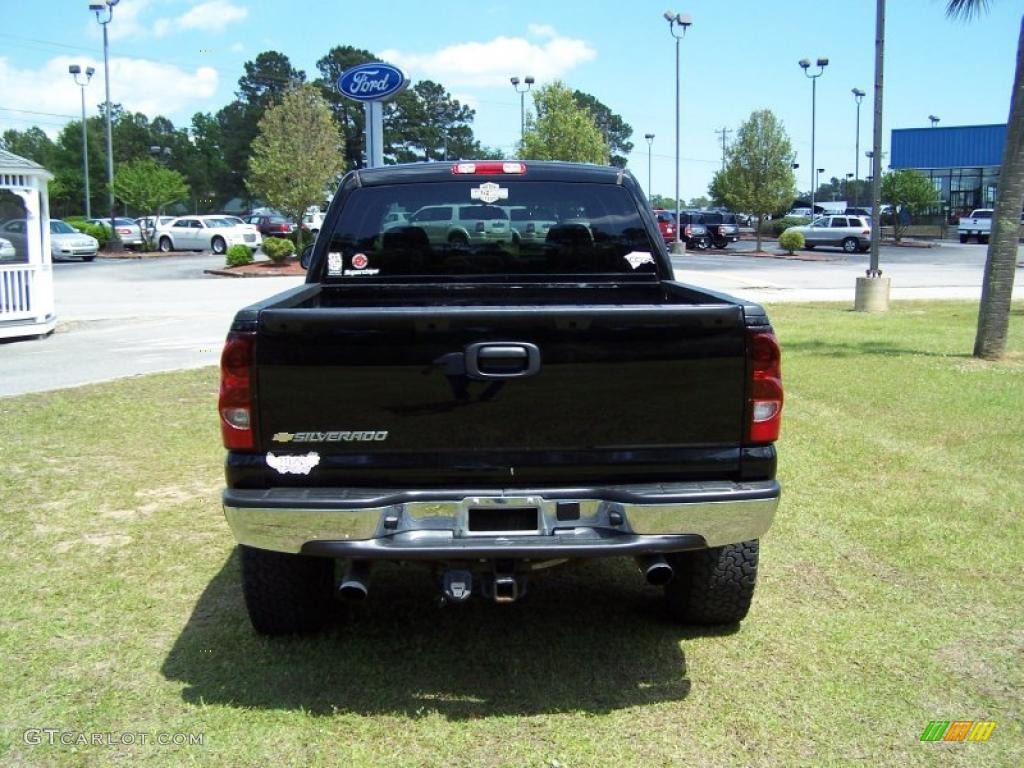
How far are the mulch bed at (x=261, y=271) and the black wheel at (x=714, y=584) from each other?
82.8 feet

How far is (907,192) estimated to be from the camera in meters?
50.2

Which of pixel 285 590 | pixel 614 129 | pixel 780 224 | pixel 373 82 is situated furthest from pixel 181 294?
pixel 614 129

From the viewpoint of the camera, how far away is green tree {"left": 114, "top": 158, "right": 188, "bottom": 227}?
40.8 meters

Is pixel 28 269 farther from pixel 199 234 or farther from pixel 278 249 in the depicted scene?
pixel 199 234

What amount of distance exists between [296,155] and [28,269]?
18594 millimetres

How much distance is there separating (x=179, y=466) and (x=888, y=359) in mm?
7835

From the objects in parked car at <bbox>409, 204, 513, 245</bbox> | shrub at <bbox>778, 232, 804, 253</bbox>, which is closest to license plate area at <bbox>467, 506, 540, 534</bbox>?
parked car at <bbox>409, 204, 513, 245</bbox>

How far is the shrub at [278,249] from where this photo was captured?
30.5 meters

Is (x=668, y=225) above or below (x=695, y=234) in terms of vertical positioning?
above

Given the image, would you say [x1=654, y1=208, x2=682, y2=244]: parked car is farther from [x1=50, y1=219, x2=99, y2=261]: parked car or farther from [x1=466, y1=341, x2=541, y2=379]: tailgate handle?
[x1=466, y1=341, x2=541, y2=379]: tailgate handle

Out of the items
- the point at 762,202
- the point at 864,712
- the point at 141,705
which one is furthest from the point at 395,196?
the point at 762,202

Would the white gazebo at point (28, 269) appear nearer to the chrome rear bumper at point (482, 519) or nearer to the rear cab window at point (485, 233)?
the rear cab window at point (485, 233)

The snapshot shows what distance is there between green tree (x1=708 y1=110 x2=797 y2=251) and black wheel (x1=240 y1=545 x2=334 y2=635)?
42.3m

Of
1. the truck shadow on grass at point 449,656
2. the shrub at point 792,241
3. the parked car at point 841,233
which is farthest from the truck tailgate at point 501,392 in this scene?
the parked car at point 841,233
